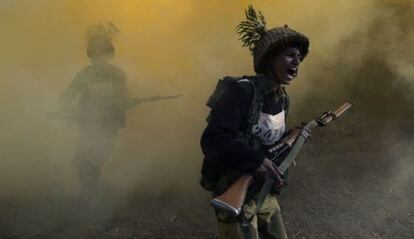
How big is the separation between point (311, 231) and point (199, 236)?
3.20 ft

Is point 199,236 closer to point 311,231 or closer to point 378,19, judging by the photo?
point 311,231

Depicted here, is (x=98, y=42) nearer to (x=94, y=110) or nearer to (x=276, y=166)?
(x=94, y=110)

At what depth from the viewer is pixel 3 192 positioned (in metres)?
5.33

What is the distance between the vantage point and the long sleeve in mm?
2740

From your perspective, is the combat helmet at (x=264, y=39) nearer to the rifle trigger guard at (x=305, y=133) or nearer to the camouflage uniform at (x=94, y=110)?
the rifle trigger guard at (x=305, y=133)

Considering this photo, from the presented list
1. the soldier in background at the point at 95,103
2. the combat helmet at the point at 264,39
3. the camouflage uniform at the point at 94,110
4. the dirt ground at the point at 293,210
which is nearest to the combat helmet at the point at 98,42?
the soldier in background at the point at 95,103

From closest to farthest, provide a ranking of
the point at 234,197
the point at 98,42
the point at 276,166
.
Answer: the point at 234,197 → the point at 276,166 → the point at 98,42

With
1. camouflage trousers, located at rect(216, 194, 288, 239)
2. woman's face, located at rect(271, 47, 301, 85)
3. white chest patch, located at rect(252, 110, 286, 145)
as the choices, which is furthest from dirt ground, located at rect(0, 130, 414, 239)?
woman's face, located at rect(271, 47, 301, 85)

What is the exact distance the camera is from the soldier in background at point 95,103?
4988 mm

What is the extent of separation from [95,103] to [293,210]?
86.2 inches

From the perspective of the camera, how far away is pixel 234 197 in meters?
2.71

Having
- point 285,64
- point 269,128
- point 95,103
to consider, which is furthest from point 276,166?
point 95,103

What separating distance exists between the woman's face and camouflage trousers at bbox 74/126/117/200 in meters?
2.62

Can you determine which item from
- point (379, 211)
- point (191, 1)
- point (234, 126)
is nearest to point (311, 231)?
point (379, 211)
